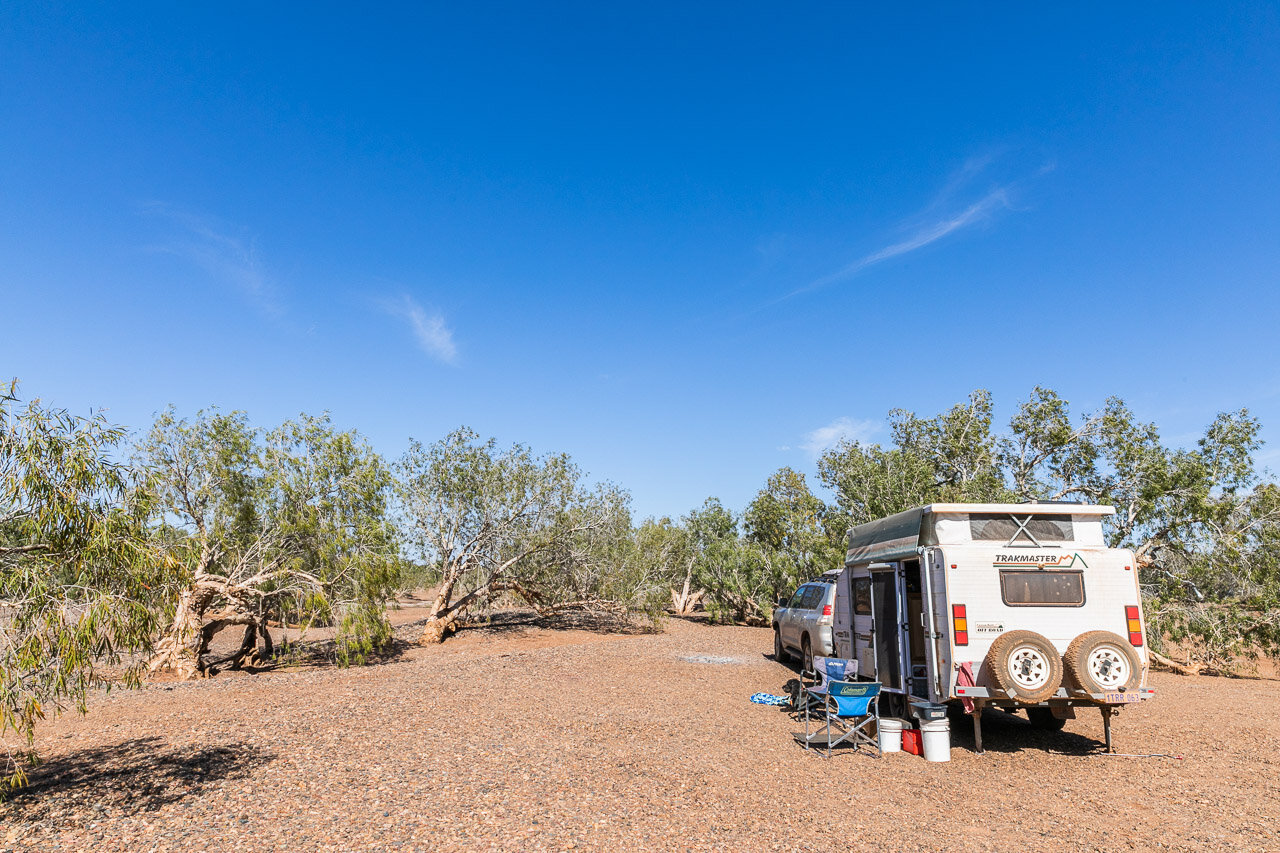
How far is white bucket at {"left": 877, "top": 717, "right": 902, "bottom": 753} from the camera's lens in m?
8.18

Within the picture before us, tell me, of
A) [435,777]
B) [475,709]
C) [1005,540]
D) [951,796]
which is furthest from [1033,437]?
[435,777]

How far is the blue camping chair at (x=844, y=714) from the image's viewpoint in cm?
816

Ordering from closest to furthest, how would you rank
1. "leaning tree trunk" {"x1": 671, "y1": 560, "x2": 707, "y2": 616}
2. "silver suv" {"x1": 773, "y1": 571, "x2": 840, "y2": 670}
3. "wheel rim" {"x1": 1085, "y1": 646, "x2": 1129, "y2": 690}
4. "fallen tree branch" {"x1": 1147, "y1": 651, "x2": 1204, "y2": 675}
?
"wheel rim" {"x1": 1085, "y1": 646, "x2": 1129, "y2": 690}
"silver suv" {"x1": 773, "y1": 571, "x2": 840, "y2": 670}
"fallen tree branch" {"x1": 1147, "y1": 651, "x2": 1204, "y2": 675}
"leaning tree trunk" {"x1": 671, "y1": 560, "x2": 707, "y2": 616}

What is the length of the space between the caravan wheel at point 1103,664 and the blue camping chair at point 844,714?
7.09 ft

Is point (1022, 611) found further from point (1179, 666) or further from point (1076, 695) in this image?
point (1179, 666)

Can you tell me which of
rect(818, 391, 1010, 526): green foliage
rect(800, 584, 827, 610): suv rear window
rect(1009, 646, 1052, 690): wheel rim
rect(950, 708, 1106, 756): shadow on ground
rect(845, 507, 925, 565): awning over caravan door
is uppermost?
rect(818, 391, 1010, 526): green foliage

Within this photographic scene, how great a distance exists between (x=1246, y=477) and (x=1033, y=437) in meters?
4.85

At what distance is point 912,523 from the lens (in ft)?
29.5

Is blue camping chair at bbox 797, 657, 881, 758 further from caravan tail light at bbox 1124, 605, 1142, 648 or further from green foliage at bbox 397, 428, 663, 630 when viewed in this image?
green foliage at bbox 397, 428, 663, 630

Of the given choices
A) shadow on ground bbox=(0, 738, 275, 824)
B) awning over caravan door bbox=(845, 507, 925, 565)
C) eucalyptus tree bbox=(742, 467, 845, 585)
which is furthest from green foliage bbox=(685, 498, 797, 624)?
shadow on ground bbox=(0, 738, 275, 824)

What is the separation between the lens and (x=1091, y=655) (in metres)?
7.72

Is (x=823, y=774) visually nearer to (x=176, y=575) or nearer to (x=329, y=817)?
(x=329, y=817)

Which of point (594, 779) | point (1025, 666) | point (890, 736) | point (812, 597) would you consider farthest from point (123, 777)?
point (812, 597)

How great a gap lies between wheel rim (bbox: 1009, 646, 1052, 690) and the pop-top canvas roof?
5.13 feet
